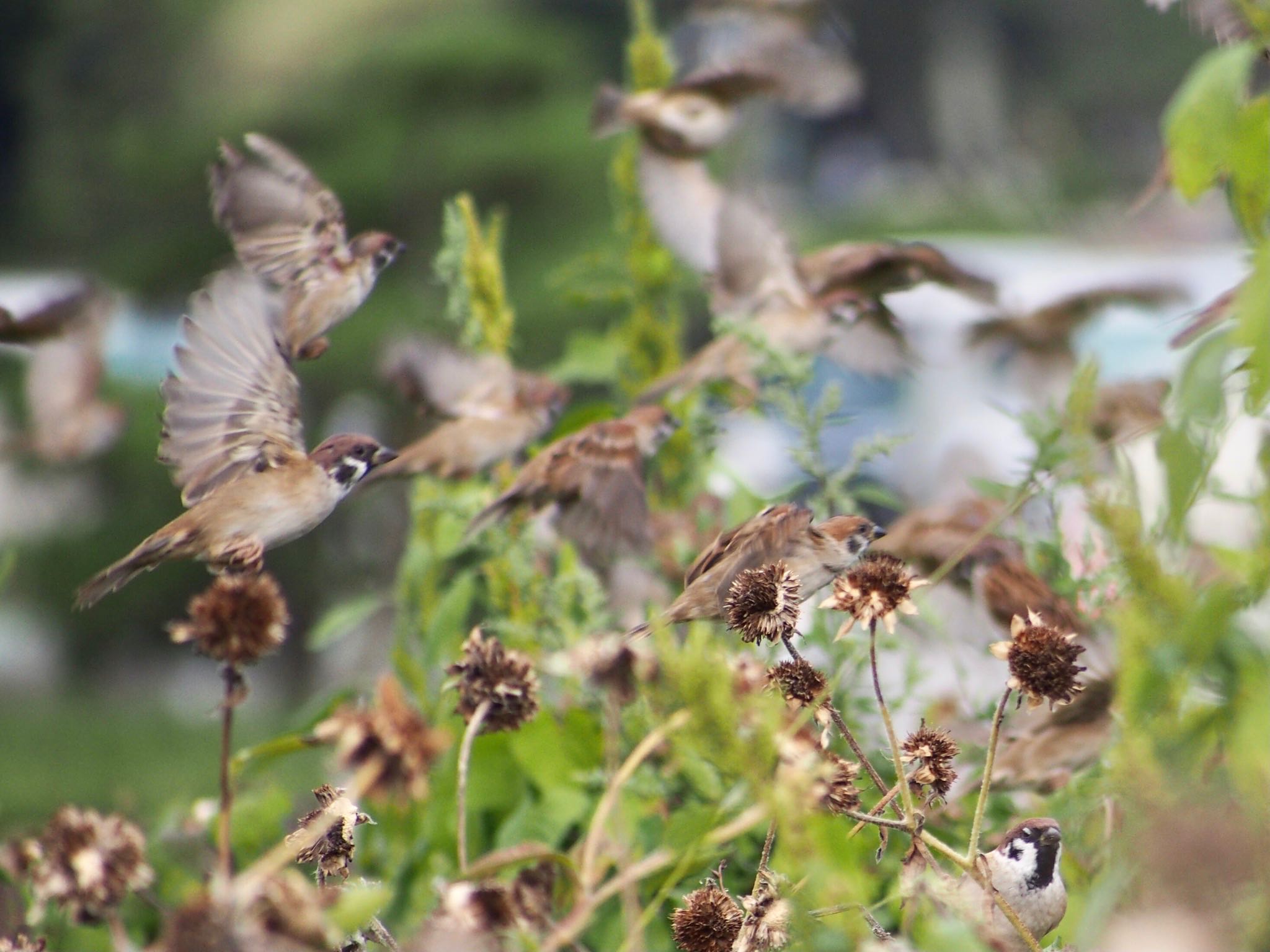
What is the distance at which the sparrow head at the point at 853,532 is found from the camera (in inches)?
50.5

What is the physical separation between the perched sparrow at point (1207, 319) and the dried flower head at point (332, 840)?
69cm

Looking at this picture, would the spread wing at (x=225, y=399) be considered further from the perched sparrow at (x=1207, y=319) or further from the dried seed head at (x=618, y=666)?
the perched sparrow at (x=1207, y=319)

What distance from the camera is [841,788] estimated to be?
0.92 m

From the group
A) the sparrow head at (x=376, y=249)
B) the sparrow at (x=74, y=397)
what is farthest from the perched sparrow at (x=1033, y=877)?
the sparrow at (x=74, y=397)

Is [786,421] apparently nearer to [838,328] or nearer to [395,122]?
[838,328]

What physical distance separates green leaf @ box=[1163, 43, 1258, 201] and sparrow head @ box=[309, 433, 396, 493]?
62cm

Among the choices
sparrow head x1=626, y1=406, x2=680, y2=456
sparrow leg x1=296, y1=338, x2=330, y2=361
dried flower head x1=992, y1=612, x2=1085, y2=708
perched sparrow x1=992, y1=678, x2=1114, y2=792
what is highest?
sparrow leg x1=296, y1=338, x2=330, y2=361

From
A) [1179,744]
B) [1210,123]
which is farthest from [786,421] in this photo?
[1179,744]

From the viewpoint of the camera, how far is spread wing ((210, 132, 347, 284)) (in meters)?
1.49

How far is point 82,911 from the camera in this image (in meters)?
0.91

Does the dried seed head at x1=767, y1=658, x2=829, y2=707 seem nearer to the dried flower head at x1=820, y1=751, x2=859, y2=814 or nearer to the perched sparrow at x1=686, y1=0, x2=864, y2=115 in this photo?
the dried flower head at x1=820, y1=751, x2=859, y2=814

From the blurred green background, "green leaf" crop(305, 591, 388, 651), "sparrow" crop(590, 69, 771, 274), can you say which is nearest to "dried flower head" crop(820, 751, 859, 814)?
"green leaf" crop(305, 591, 388, 651)

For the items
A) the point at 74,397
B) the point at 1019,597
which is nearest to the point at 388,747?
the point at 1019,597

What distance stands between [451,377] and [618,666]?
1.13m
